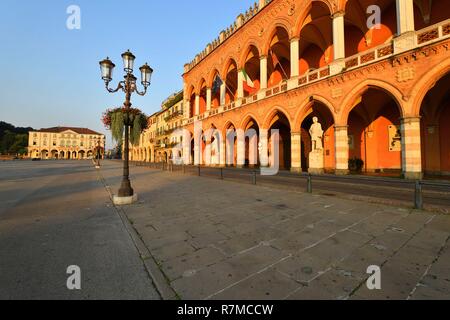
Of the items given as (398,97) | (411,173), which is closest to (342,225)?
(411,173)

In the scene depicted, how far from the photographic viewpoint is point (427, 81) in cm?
977

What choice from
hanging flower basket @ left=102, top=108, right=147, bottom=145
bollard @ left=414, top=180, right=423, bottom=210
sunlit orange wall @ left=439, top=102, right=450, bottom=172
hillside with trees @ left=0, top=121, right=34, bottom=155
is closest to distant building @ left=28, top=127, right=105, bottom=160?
hillside with trees @ left=0, top=121, right=34, bottom=155

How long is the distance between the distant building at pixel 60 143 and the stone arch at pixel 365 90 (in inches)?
3979

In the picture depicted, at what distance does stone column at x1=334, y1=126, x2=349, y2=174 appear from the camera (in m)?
13.2

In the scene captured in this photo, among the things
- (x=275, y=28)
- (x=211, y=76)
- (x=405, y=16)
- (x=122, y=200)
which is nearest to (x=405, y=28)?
(x=405, y=16)

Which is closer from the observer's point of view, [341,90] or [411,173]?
[411,173]

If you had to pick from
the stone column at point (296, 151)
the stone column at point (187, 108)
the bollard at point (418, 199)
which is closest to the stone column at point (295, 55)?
the stone column at point (296, 151)

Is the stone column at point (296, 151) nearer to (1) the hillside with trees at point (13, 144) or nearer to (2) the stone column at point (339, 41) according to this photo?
(2) the stone column at point (339, 41)

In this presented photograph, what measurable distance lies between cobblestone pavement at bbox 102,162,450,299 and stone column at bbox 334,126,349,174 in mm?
8251

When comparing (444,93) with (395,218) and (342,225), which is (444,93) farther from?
(342,225)

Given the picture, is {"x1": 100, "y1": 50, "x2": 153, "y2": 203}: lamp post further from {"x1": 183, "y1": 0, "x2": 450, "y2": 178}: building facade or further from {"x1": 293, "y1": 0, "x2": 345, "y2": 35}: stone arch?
{"x1": 293, "y1": 0, "x2": 345, "y2": 35}: stone arch
